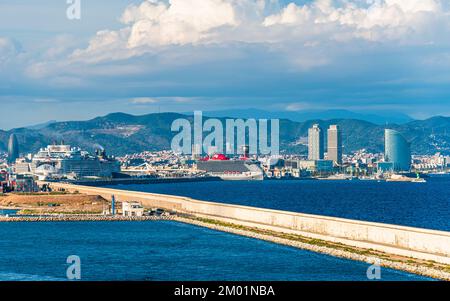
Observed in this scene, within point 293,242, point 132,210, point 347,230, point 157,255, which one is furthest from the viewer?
point 132,210

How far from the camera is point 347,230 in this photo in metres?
52.2

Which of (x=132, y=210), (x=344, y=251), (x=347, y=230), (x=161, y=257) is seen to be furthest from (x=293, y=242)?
(x=132, y=210)

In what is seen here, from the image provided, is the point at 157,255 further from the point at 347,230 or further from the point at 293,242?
the point at 347,230

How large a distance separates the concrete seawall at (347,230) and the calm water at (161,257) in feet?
8.80

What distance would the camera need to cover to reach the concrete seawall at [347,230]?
141 ft

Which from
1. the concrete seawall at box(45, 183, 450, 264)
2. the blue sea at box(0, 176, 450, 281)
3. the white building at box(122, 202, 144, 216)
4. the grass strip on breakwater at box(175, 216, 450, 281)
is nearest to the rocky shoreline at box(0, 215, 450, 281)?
the grass strip on breakwater at box(175, 216, 450, 281)

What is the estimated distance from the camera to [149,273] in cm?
4234

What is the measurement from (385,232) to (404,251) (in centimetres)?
365

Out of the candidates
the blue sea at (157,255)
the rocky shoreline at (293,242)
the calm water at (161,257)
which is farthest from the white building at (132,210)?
the calm water at (161,257)

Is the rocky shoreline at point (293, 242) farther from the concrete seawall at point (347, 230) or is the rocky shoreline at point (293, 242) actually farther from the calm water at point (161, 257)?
the concrete seawall at point (347, 230)

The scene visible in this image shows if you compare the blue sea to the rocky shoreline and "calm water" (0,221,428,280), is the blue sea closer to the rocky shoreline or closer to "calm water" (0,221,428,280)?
"calm water" (0,221,428,280)

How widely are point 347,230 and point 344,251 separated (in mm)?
5415
